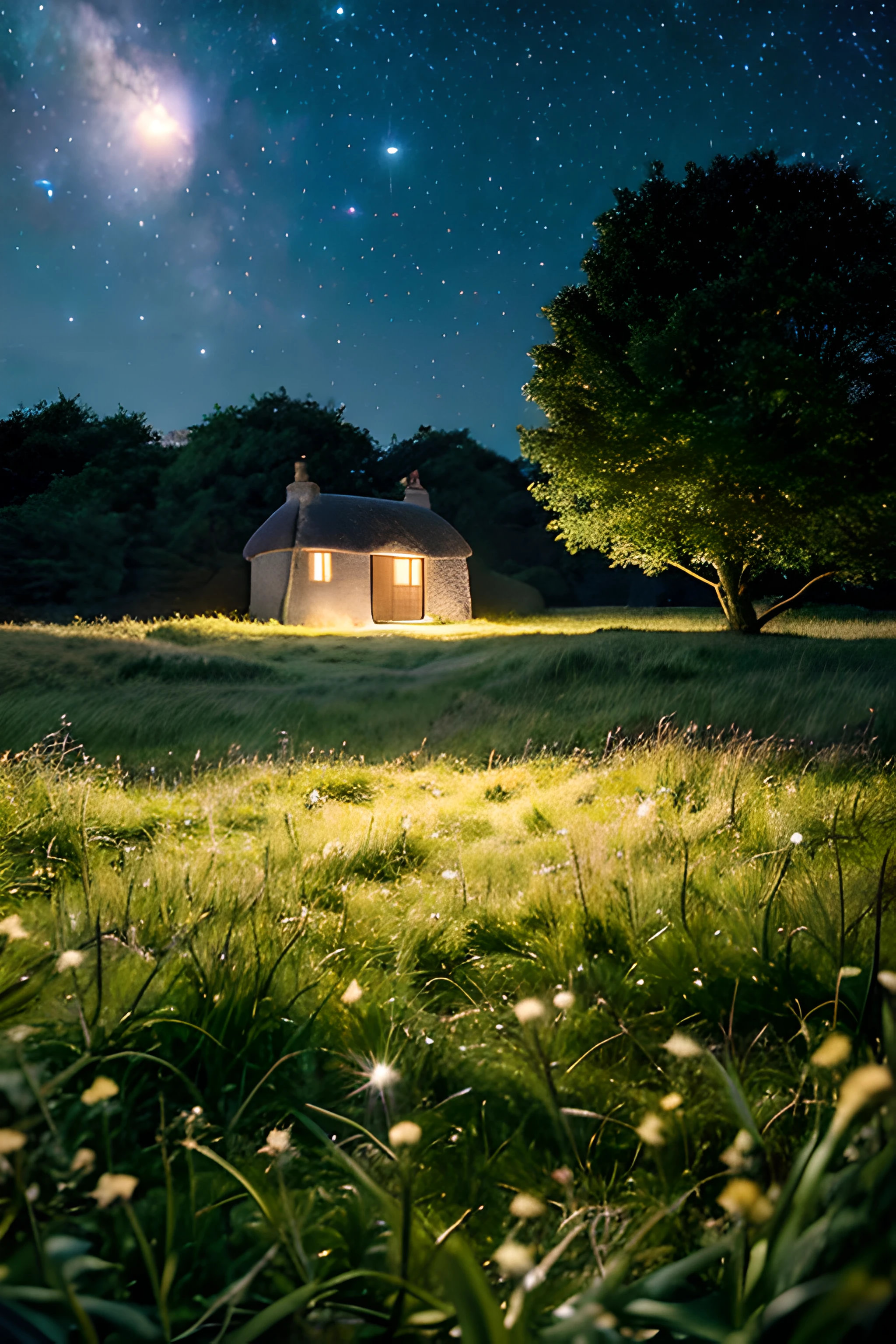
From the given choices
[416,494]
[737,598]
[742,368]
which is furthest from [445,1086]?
[416,494]

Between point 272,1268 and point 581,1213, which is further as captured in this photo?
point 581,1213

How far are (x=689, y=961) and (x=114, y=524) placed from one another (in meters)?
31.2

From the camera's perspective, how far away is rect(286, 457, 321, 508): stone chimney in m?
28.4

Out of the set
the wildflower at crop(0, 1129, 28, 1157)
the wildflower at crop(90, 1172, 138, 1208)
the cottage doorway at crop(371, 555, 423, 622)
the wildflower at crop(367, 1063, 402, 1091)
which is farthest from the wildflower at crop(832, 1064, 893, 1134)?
the cottage doorway at crop(371, 555, 423, 622)

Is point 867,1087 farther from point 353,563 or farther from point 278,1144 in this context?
point 353,563

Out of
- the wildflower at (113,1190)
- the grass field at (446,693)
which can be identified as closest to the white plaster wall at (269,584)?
the grass field at (446,693)

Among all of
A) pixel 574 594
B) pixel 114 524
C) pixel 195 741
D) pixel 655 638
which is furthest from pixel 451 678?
pixel 574 594

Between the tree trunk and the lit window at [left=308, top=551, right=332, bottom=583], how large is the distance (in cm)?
1419

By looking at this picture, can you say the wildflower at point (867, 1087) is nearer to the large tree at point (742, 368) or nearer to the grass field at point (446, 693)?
the grass field at point (446, 693)

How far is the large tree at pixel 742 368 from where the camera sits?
13.5m

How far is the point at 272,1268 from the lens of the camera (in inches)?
63.7

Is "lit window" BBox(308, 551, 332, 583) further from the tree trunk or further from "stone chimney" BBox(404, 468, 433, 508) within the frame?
the tree trunk

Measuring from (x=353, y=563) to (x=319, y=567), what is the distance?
Answer: 1213 millimetres

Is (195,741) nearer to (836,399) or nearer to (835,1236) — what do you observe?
(835,1236)
